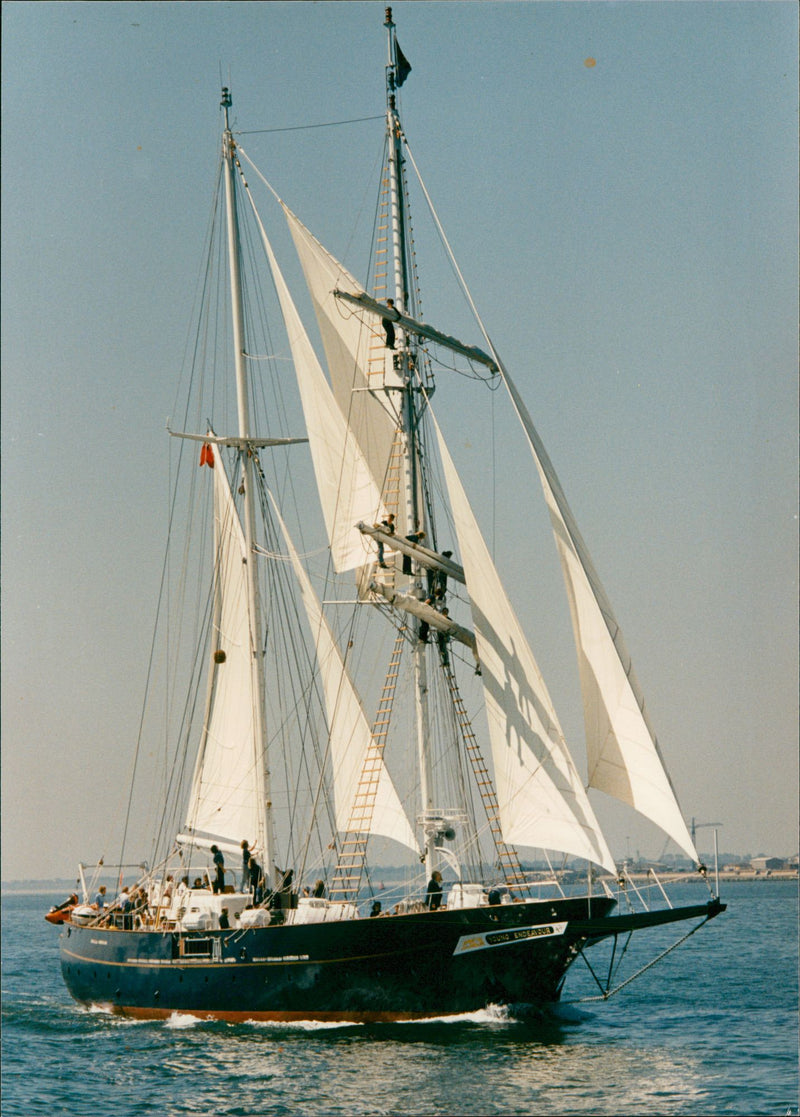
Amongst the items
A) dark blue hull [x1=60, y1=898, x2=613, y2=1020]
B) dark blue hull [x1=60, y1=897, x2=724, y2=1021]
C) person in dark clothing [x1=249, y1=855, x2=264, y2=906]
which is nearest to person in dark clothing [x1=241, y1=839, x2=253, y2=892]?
person in dark clothing [x1=249, y1=855, x2=264, y2=906]

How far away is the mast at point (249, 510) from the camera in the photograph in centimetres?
4075

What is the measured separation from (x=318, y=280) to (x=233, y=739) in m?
14.5

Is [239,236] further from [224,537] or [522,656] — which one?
[522,656]

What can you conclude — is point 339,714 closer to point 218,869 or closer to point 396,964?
point 218,869

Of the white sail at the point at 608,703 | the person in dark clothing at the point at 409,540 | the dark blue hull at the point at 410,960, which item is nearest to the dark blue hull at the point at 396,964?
the dark blue hull at the point at 410,960

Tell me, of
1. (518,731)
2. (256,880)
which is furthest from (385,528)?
(256,880)

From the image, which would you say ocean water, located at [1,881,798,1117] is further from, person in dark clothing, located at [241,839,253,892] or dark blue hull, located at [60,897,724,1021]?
person in dark clothing, located at [241,839,253,892]

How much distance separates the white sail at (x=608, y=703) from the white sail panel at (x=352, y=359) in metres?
9.36

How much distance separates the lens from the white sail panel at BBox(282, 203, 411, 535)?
4041 cm

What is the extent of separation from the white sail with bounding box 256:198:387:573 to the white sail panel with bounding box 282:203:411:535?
1.29ft

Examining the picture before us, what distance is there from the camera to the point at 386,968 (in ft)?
107

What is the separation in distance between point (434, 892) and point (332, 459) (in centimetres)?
1370

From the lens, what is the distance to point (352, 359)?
41625mm

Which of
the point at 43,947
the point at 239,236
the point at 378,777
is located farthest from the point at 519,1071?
the point at 43,947
